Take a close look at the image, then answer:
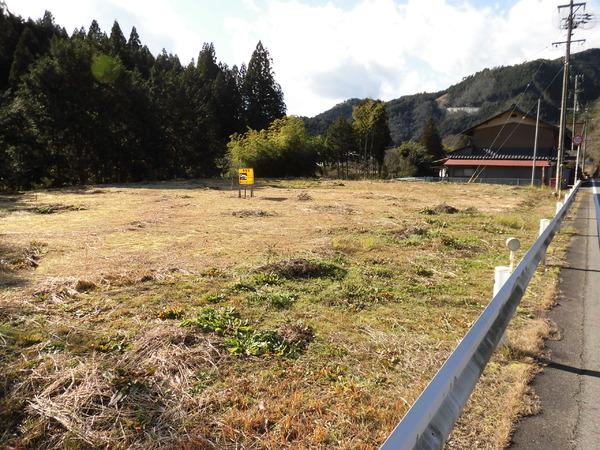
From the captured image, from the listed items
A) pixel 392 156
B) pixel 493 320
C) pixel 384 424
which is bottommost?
pixel 384 424

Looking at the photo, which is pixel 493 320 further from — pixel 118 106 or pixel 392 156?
pixel 392 156

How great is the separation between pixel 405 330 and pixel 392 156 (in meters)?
55.2

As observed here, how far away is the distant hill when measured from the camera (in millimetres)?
90688

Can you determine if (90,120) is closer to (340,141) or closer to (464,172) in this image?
(340,141)

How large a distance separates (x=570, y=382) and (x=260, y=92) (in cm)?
5615

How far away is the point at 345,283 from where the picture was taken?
545cm

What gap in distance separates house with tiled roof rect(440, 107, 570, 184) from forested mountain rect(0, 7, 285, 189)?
22.8 meters

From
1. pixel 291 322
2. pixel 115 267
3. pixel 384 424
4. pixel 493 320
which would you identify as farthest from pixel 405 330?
pixel 115 267

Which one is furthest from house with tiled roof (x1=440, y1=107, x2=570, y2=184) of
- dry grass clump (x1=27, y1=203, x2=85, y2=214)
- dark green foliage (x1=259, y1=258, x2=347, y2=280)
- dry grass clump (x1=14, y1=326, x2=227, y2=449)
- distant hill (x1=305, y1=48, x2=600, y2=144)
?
distant hill (x1=305, y1=48, x2=600, y2=144)

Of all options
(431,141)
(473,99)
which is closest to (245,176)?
(431,141)

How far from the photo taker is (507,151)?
4153 centimetres

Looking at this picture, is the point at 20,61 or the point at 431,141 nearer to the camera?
the point at 20,61

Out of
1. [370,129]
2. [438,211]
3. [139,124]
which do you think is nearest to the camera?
[438,211]

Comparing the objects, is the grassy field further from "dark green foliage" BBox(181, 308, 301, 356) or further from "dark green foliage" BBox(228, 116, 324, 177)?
"dark green foliage" BBox(228, 116, 324, 177)
